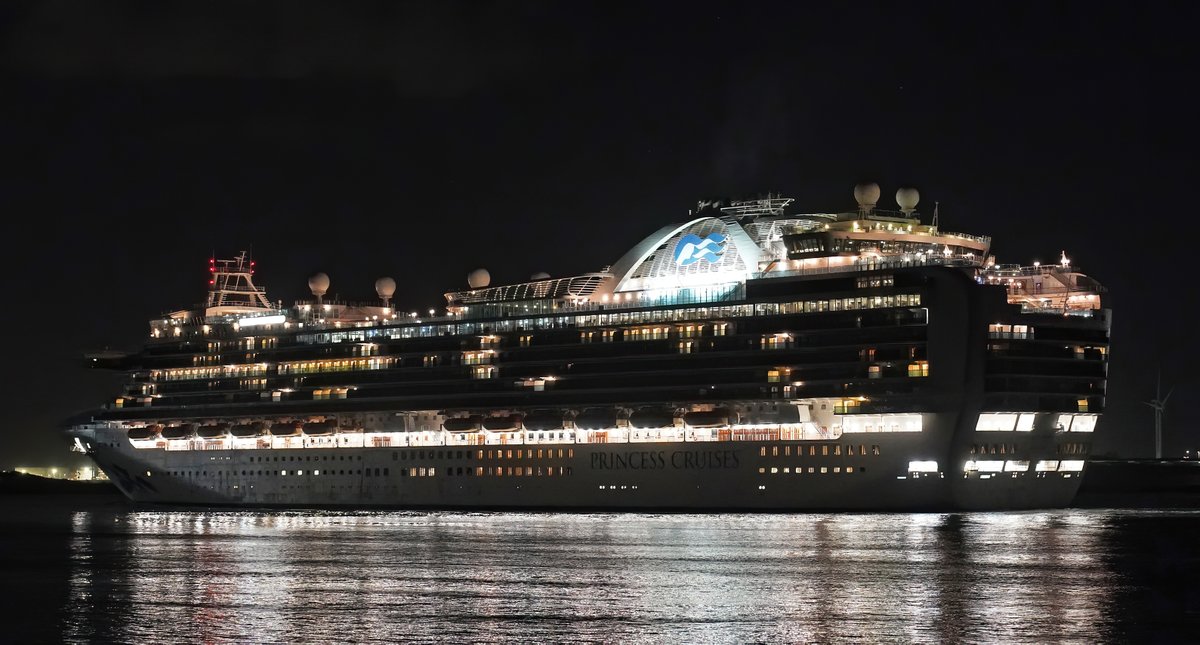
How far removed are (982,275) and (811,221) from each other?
11204 mm

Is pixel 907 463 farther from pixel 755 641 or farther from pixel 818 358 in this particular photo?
pixel 755 641

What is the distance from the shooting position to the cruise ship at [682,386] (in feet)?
289

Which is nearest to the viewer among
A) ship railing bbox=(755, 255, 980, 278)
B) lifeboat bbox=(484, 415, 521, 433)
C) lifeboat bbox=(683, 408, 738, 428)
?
ship railing bbox=(755, 255, 980, 278)

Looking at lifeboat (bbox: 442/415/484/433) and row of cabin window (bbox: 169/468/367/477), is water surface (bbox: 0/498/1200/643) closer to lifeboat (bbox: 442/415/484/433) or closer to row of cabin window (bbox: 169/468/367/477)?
lifeboat (bbox: 442/415/484/433)

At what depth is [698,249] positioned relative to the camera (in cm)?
10112

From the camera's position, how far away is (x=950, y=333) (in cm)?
8719

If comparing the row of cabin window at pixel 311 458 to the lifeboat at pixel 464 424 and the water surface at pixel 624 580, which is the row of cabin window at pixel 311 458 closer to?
the lifeboat at pixel 464 424

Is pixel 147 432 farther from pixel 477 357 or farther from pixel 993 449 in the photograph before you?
pixel 993 449

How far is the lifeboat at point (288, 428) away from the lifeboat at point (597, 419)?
23700mm

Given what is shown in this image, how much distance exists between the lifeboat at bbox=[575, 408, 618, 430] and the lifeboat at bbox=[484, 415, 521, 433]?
4.53m

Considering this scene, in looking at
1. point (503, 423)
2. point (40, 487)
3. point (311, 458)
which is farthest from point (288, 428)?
point (40, 487)

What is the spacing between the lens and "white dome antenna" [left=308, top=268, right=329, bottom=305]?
12362 centimetres

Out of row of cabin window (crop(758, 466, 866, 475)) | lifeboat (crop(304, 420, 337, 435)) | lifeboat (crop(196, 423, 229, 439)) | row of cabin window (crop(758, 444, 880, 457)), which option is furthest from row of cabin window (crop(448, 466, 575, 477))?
lifeboat (crop(196, 423, 229, 439))

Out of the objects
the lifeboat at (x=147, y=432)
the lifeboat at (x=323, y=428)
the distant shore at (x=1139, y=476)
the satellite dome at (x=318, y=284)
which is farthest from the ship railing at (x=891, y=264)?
the distant shore at (x=1139, y=476)
